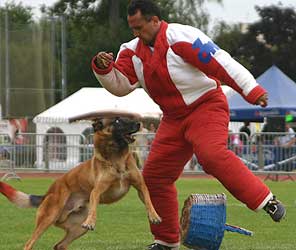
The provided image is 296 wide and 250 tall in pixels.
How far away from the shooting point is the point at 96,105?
28719 millimetres

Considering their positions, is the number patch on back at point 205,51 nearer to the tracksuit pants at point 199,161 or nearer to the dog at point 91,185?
the tracksuit pants at point 199,161

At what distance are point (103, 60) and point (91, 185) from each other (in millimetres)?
1274

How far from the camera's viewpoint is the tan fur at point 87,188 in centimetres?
769

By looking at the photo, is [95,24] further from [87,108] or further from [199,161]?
[199,161]

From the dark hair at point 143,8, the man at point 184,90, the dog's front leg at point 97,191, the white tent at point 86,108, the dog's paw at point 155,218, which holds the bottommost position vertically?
the white tent at point 86,108

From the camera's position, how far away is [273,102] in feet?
84.1

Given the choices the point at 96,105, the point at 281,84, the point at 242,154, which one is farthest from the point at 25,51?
the point at 242,154

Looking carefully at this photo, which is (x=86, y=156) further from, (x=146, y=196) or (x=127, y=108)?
(x=146, y=196)

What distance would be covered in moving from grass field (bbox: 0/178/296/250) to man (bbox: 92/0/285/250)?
4.12 feet

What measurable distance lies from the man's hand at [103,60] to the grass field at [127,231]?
1945mm

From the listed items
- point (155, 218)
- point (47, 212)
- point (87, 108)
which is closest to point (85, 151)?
point (87, 108)

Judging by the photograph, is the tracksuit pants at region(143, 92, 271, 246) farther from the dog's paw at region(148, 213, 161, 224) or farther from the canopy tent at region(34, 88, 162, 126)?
the canopy tent at region(34, 88, 162, 126)

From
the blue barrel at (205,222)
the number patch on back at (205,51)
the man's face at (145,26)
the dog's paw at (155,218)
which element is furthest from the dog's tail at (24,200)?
the number patch on back at (205,51)

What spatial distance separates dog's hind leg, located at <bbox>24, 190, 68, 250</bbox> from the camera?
25.6 feet
